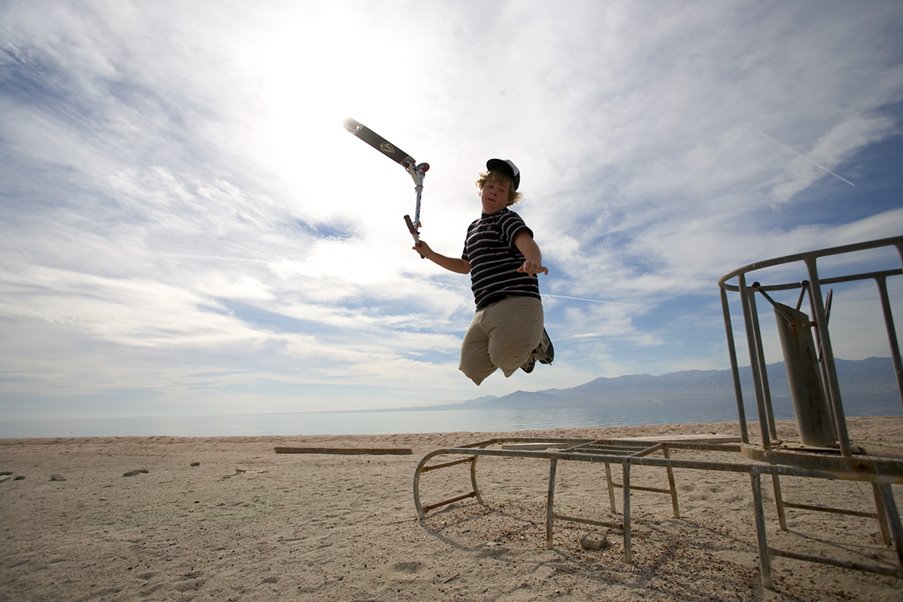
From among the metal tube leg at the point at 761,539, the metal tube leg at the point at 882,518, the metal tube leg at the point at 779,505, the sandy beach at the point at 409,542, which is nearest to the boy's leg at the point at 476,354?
the sandy beach at the point at 409,542

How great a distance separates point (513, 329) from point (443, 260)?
0.96m

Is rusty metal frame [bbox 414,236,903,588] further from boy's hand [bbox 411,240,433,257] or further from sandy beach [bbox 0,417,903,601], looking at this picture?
boy's hand [bbox 411,240,433,257]

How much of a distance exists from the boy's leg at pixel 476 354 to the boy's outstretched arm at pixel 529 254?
26.8 inches

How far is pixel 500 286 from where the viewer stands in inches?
129

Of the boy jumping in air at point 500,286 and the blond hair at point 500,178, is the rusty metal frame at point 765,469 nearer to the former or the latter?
the boy jumping in air at point 500,286

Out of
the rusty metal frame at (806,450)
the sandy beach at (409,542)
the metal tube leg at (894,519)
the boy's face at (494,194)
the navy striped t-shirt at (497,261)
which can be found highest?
the boy's face at (494,194)

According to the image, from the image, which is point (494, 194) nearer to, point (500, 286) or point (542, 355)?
point (500, 286)

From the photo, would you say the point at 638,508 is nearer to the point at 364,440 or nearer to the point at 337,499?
the point at 337,499

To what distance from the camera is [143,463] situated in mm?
9406

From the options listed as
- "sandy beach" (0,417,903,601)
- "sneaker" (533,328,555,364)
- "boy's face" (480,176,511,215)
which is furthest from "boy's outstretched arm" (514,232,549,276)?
"sandy beach" (0,417,903,601)

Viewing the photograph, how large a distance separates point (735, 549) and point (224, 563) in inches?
149

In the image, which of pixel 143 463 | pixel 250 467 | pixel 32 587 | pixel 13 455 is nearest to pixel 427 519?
pixel 32 587

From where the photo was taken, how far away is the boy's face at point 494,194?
11.3 feet

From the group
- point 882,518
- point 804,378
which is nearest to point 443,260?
point 804,378
